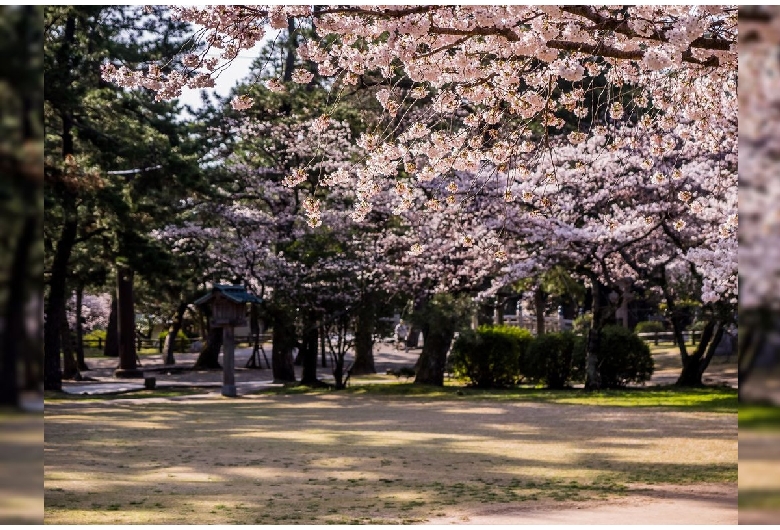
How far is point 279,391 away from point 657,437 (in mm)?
7468

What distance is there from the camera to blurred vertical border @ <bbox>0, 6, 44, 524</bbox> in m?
2.76

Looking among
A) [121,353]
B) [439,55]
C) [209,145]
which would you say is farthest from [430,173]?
[121,353]

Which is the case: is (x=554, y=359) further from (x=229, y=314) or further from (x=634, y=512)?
(x=634, y=512)

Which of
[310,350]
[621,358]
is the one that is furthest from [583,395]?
[310,350]

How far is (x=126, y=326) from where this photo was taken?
16516 millimetres

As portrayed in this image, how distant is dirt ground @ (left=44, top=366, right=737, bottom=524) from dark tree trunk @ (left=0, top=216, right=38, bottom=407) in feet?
5.68

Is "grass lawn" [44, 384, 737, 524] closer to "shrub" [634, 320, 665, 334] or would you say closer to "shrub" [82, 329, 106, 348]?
"shrub" [634, 320, 665, 334]

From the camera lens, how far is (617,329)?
13125 mm

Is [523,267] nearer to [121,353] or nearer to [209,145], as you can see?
[209,145]

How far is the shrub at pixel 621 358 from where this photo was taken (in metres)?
13.0

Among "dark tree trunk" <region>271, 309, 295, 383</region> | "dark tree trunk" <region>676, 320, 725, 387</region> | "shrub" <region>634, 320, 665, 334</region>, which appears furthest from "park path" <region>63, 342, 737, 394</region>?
"shrub" <region>634, 320, 665, 334</region>

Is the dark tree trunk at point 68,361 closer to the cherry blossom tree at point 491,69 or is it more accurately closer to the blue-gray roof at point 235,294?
the blue-gray roof at point 235,294

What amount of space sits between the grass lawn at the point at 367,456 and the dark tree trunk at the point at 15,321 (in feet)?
5.67

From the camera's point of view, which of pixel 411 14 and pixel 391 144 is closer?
pixel 411 14
